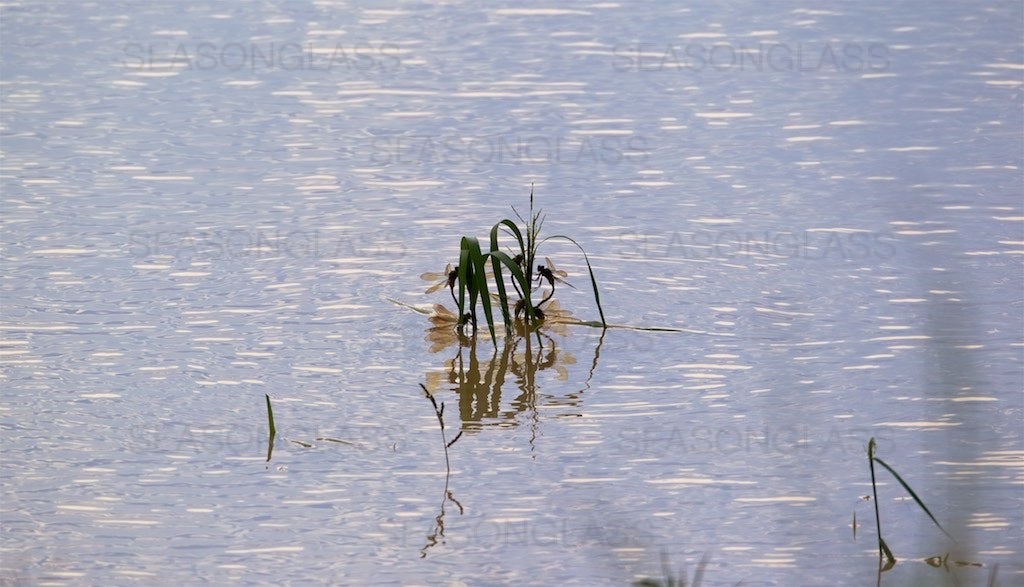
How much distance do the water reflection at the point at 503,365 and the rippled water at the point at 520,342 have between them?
18 millimetres

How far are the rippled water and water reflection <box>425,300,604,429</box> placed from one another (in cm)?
2

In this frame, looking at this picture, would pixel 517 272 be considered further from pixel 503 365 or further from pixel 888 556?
pixel 888 556

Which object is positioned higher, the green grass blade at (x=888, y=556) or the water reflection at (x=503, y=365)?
the green grass blade at (x=888, y=556)

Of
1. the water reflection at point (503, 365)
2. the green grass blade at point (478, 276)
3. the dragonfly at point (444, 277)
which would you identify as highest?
the green grass blade at point (478, 276)

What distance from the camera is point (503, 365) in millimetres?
4039

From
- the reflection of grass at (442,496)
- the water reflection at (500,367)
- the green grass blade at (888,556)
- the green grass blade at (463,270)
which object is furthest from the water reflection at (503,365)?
the green grass blade at (888,556)

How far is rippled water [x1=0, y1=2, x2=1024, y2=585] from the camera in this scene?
3.01 metres

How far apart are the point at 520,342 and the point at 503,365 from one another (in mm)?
182

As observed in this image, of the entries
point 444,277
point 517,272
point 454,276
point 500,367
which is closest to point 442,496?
point 500,367

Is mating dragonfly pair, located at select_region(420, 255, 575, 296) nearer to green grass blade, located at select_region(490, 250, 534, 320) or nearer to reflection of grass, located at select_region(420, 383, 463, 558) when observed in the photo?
green grass blade, located at select_region(490, 250, 534, 320)

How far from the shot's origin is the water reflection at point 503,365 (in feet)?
12.3

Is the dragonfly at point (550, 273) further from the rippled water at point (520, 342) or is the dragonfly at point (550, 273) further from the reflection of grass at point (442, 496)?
the reflection of grass at point (442, 496)

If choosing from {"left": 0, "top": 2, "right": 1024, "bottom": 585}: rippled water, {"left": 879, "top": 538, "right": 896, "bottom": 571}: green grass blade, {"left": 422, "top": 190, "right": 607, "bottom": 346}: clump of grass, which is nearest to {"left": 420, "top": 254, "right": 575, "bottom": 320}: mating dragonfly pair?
{"left": 422, "top": 190, "right": 607, "bottom": 346}: clump of grass

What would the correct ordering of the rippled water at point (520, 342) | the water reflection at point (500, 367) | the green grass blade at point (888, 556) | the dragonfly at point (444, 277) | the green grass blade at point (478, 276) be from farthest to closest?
the dragonfly at point (444, 277) < the green grass blade at point (478, 276) < the water reflection at point (500, 367) < the rippled water at point (520, 342) < the green grass blade at point (888, 556)
